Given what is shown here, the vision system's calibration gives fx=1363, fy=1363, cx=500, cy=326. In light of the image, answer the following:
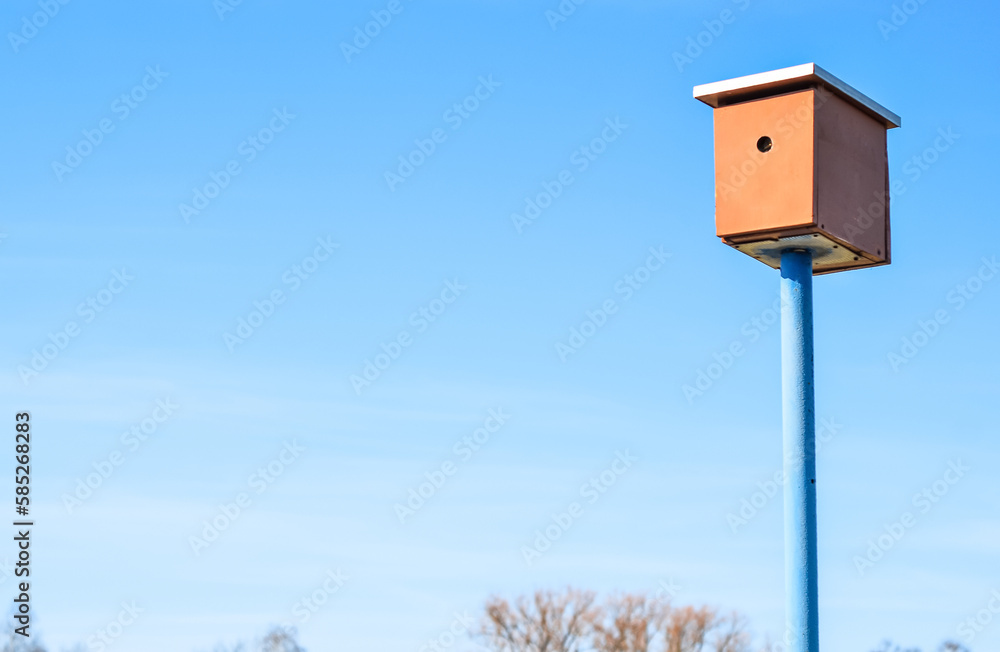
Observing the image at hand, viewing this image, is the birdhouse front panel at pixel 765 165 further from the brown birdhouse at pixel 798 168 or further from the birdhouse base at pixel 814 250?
the birdhouse base at pixel 814 250

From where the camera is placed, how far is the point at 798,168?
799cm

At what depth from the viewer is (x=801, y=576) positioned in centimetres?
761

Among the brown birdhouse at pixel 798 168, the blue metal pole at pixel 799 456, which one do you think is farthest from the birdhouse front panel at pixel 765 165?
the blue metal pole at pixel 799 456

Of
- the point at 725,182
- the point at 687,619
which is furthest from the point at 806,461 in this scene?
the point at 687,619

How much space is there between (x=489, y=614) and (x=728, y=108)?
3177 centimetres

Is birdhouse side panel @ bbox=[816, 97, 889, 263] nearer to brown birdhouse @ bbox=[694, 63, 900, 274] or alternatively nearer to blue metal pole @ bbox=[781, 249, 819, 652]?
brown birdhouse @ bbox=[694, 63, 900, 274]

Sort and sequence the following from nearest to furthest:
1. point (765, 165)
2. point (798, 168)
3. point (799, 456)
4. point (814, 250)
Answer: point (799, 456) < point (798, 168) < point (765, 165) < point (814, 250)

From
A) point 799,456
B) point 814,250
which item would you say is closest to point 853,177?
point 814,250

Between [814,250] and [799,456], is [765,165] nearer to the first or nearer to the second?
[814,250]

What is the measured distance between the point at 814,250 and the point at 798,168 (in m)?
0.56

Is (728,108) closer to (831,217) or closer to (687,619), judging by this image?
(831,217)

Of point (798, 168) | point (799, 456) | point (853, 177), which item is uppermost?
point (853, 177)

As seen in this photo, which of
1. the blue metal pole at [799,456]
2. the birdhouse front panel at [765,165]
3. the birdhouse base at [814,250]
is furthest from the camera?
the birdhouse base at [814,250]

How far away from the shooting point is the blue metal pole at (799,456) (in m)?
7.57
